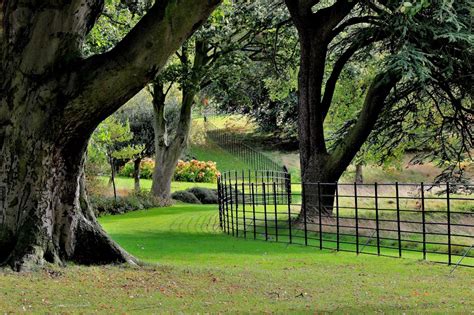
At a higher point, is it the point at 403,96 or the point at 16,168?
the point at 403,96

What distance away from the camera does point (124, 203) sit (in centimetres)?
2344

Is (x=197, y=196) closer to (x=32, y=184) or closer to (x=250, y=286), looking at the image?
(x=250, y=286)

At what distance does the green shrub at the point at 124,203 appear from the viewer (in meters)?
22.3

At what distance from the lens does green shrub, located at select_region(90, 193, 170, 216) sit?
22312mm

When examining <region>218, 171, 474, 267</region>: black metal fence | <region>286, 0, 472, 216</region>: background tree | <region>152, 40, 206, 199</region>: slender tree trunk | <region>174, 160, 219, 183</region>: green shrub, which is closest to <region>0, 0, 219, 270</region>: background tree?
<region>218, 171, 474, 267</region>: black metal fence

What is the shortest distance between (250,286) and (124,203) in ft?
55.6

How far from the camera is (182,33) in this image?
6398 mm

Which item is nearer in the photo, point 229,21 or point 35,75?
point 35,75

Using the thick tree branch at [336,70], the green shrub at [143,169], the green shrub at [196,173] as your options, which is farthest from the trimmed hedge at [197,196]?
the thick tree branch at [336,70]

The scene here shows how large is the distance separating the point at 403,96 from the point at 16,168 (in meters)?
12.7

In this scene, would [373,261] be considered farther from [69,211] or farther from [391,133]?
[391,133]

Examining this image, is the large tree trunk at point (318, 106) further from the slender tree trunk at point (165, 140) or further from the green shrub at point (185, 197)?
the green shrub at point (185, 197)

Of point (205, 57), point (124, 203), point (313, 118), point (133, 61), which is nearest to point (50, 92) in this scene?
point (133, 61)

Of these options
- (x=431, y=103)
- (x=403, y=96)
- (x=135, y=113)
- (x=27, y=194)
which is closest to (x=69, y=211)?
(x=27, y=194)
